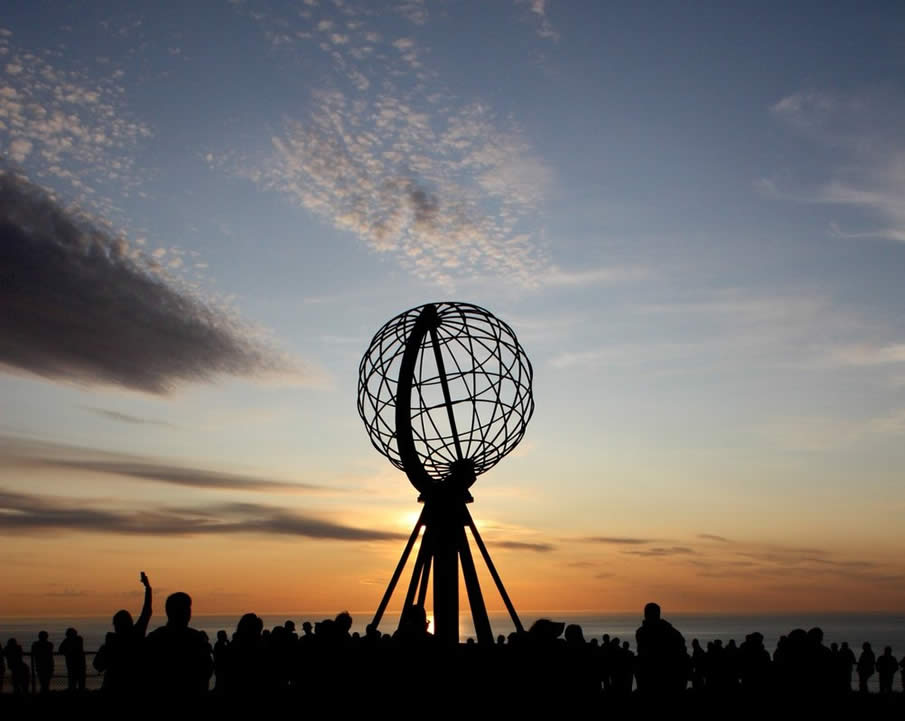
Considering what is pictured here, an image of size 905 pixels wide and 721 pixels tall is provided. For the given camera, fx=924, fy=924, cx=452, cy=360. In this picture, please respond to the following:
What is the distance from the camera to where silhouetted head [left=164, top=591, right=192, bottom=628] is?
6.26 metres

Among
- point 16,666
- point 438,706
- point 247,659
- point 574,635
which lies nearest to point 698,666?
point 438,706

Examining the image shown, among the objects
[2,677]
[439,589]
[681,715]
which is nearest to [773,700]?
[681,715]

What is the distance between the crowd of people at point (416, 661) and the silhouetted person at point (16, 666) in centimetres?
634

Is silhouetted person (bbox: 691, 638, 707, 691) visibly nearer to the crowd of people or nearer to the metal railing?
the crowd of people

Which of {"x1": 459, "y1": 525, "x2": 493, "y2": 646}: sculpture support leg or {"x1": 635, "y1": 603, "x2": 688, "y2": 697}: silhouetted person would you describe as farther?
{"x1": 459, "y1": 525, "x2": 493, "y2": 646}: sculpture support leg

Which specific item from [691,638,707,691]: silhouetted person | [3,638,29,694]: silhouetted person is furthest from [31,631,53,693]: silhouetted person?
[691,638,707,691]: silhouetted person

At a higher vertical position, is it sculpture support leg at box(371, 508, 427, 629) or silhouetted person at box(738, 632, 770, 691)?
sculpture support leg at box(371, 508, 427, 629)

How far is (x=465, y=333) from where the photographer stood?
66.7 feet

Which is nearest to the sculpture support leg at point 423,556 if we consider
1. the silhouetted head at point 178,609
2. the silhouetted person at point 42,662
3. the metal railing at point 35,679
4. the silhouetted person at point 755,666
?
the metal railing at point 35,679

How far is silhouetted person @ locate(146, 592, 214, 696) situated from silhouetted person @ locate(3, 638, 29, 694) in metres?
14.9

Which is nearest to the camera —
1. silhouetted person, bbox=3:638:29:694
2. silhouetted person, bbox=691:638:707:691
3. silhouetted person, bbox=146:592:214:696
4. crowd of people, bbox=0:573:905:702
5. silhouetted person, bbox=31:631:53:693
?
silhouetted person, bbox=146:592:214:696

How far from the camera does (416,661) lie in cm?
1073

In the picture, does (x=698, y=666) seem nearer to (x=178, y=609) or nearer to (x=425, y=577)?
(x=425, y=577)

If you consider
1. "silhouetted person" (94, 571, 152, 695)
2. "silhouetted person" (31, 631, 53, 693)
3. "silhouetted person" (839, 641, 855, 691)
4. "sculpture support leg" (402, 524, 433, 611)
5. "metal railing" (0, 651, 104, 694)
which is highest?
"sculpture support leg" (402, 524, 433, 611)
